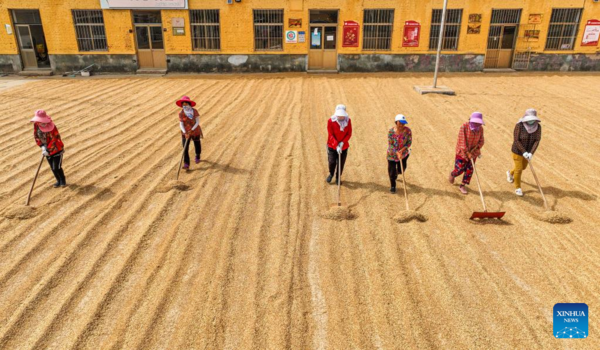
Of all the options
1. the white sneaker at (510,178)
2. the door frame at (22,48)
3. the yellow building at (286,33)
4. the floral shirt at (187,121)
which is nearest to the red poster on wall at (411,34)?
the yellow building at (286,33)

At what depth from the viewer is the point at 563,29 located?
1758 cm

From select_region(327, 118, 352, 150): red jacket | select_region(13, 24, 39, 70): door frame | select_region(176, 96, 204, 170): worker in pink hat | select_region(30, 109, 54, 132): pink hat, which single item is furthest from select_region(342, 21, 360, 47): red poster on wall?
select_region(13, 24, 39, 70): door frame

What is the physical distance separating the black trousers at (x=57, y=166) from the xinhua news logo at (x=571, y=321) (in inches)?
296

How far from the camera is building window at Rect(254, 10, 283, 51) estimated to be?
16.8m

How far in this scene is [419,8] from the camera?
658 inches

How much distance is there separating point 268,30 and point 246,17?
41.3 inches

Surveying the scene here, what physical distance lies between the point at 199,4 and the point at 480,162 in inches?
526

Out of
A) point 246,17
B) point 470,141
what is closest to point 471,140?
point 470,141

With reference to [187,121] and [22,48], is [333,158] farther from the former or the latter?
[22,48]

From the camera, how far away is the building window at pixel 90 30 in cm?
1661

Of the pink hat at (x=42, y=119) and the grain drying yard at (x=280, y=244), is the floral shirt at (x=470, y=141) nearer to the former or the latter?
the grain drying yard at (x=280, y=244)

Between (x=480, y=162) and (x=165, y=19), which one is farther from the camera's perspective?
(x=165, y=19)

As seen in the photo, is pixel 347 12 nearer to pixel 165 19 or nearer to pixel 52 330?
pixel 165 19

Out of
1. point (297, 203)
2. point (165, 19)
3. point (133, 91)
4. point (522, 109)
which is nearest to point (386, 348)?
point (297, 203)
